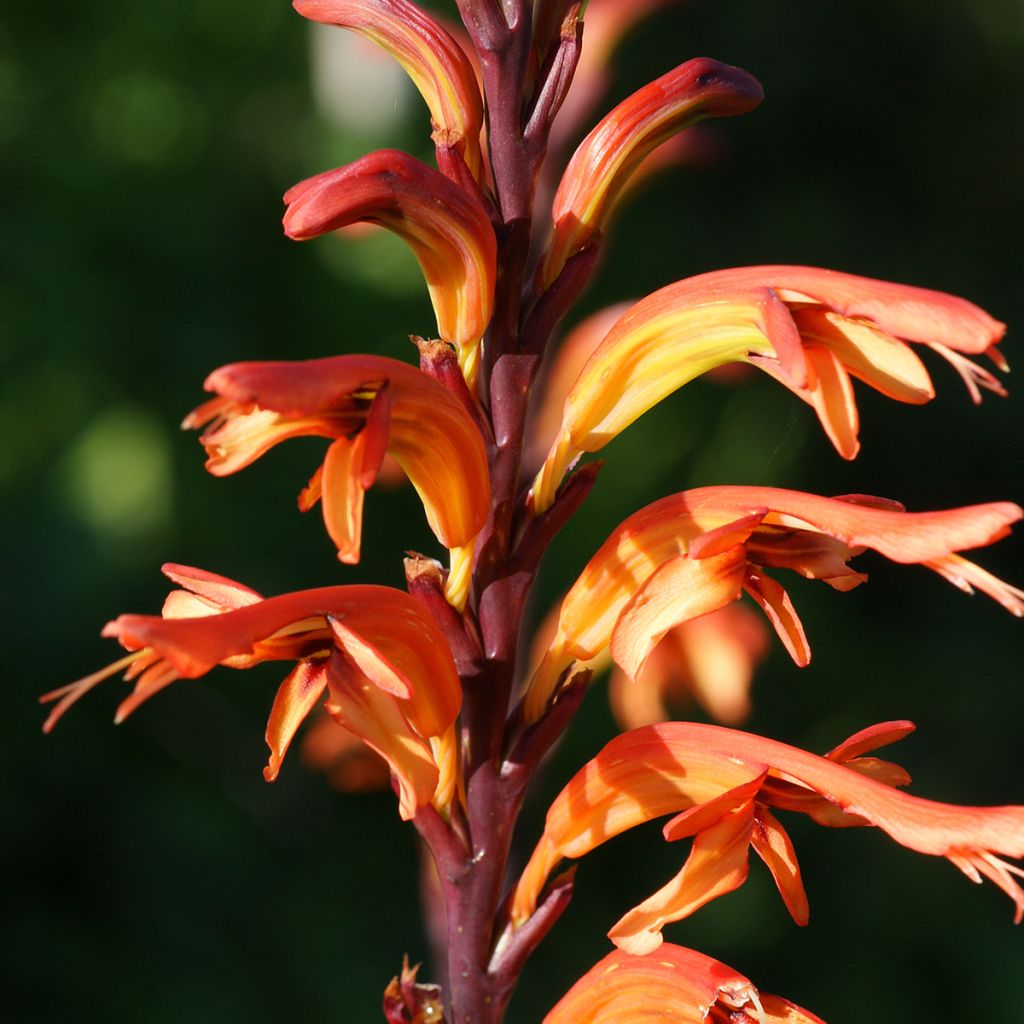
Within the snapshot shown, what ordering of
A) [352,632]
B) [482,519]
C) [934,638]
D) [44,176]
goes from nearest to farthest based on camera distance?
1. [352,632]
2. [482,519]
3. [44,176]
4. [934,638]

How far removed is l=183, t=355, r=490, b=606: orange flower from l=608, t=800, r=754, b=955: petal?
0.37 m

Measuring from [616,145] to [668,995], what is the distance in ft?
2.91

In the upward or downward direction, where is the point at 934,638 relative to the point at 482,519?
downward

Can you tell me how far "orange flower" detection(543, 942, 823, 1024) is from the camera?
1269 mm

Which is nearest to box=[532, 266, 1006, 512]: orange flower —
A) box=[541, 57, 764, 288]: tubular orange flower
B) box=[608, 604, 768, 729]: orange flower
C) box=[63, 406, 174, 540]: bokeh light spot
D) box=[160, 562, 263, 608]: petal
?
box=[541, 57, 764, 288]: tubular orange flower

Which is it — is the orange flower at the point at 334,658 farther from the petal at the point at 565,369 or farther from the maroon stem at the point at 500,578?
the petal at the point at 565,369

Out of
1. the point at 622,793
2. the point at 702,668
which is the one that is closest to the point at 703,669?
the point at 702,668

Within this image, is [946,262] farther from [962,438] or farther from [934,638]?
[934,638]

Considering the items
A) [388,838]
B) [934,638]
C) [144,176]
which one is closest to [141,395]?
[144,176]

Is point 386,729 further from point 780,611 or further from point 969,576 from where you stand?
point 969,576

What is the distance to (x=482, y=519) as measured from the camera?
1240 millimetres

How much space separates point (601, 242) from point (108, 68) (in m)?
3.95

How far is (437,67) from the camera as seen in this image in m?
1.29

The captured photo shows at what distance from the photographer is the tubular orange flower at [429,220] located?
3.61 feet
